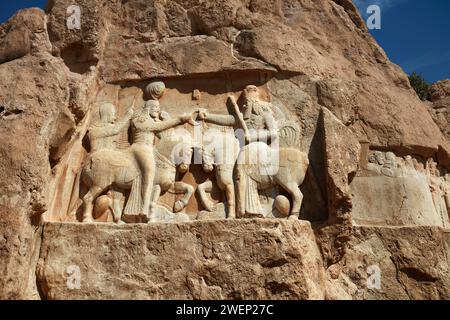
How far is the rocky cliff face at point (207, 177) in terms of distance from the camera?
5.15 metres

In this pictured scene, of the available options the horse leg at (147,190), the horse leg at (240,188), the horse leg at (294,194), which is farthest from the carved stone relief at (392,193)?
the horse leg at (147,190)

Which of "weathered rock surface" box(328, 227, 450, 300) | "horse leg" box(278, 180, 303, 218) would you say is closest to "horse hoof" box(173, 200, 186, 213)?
"horse leg" box(278, 180, 303, 218)

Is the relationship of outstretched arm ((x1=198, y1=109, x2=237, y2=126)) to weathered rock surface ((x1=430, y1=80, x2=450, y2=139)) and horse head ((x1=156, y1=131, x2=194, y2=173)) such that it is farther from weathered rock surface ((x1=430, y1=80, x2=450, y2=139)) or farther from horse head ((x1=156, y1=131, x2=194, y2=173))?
weathered rock surface ((x1=430, y1=80, x2=450, y2=139))

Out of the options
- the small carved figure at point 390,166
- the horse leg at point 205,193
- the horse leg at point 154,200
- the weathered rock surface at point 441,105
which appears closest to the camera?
the horse leg at point 154,200

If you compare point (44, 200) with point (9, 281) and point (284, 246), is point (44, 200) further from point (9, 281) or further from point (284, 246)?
point (284, 246)

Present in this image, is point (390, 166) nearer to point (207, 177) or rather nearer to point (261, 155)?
point (261, 155)

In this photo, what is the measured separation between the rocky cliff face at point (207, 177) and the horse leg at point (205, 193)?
116 mm

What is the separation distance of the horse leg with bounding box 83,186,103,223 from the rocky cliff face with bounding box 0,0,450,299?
15cm

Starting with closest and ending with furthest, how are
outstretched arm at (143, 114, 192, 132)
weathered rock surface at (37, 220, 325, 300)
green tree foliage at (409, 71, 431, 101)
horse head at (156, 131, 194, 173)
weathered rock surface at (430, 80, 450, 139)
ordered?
weathered rock surface at (37, 220, 325, 300) → horse head at (156, 131, 194, 173) → outstretched arm at (143, 114, 192, 132) → weathered rock surface at (430, 80, 450, 139) → green tree foliage at (409, 71, 431, 101)

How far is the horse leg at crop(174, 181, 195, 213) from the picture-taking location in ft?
18.9

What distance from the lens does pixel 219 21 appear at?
21.0 feet

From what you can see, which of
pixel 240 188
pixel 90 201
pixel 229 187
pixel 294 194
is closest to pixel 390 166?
pixel 294 194

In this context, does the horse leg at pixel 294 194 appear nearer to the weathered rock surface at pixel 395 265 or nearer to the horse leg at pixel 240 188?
the horse leg at pixel 240 188

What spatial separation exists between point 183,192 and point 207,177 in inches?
13.3
